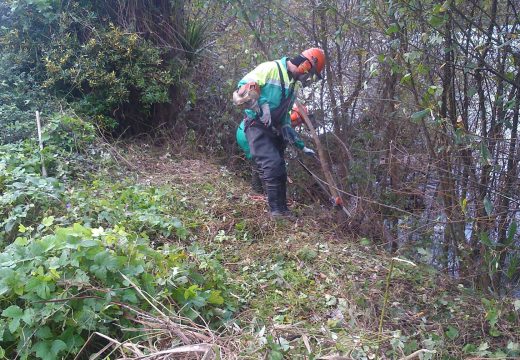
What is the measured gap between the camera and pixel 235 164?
827 centimetres

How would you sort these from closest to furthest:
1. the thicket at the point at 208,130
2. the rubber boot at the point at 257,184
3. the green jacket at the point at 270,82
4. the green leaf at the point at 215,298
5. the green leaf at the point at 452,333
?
the thicket at the point at 208,130 < the green leaf at the point at 215,298 < the green leaf at the point at 452,333 < the green jacket at the point at 270,82 < the rubber boot at the point at 257,184

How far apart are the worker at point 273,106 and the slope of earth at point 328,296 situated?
398 mm

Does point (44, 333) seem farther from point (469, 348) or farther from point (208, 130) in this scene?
point (208, 130)

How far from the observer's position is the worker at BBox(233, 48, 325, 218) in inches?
225

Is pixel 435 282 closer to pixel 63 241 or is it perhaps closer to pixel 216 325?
pixel 216 325

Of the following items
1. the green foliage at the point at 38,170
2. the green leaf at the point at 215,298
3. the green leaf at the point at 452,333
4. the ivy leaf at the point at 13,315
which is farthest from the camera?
the green foliage at the point at 38,170

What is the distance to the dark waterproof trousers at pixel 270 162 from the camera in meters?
5.84

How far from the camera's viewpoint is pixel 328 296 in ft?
13.8

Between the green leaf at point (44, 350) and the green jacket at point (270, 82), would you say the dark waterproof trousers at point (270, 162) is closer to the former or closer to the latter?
the green jacket at point (270, 82)

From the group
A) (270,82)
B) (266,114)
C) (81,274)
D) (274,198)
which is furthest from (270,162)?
(81,274)

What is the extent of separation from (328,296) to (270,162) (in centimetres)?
200

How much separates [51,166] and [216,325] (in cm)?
319

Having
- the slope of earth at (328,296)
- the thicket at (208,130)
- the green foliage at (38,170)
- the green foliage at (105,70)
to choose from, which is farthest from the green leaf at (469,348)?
the green foliage at (105,70)

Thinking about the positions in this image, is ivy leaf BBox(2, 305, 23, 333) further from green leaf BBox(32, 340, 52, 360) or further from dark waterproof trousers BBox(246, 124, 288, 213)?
dark waterproof trousers BBox(246, 124, 288, 213)
